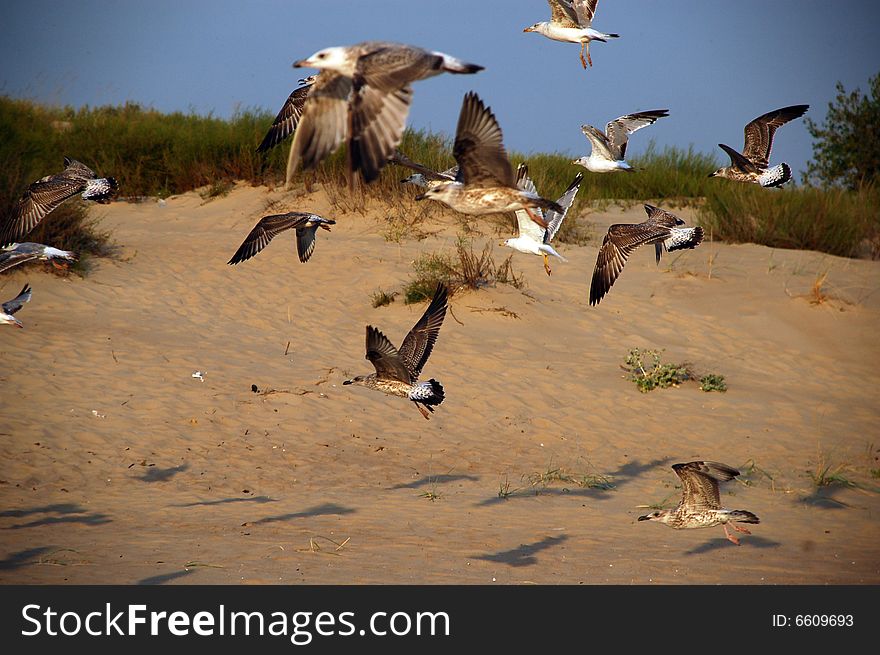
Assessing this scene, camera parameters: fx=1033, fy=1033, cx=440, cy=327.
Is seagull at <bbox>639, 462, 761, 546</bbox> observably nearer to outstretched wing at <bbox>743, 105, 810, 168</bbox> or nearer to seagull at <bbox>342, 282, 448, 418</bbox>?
seagull at <bbox>342, 282, 448, 418</bbox>

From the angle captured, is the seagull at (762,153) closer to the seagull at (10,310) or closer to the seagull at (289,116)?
the seagull at (289,116)

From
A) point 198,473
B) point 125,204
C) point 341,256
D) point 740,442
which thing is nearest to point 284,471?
point 198,473

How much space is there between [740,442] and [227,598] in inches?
241

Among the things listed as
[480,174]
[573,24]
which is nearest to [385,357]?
[480,174]

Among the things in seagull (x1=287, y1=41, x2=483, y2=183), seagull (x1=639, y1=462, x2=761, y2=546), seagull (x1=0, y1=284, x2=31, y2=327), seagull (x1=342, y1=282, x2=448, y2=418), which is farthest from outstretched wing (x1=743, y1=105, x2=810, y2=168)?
seagull (x1=0, y1=284, x2=31, y2=327)

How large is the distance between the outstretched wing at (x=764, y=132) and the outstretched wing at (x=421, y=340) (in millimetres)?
3440

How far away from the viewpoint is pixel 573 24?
8.73m

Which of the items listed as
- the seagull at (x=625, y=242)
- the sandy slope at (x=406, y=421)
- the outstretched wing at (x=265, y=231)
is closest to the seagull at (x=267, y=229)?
the outstretched wing at (x=265, y=231)

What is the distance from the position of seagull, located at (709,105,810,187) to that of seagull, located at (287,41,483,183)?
4.74 meters

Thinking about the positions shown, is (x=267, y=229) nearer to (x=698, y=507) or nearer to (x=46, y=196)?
(x=46, y=196)

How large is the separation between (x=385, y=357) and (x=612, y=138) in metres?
3.58

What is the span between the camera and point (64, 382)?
10000 mm

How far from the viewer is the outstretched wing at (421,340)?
775 cm

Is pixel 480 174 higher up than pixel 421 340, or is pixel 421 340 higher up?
pixel 480 174
